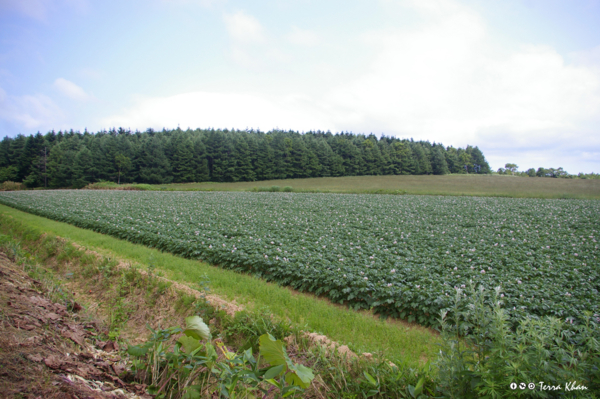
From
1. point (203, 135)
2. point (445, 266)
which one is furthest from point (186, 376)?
point (203, 135)

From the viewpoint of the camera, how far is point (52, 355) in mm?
2646

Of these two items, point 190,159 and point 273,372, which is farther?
point 190,159

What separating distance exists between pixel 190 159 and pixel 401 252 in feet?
224

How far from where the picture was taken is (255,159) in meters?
71.2

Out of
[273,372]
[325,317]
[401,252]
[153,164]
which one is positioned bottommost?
[325,317]

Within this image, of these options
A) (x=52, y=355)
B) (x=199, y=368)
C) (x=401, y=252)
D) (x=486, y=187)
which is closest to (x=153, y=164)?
(x=486, y=187)

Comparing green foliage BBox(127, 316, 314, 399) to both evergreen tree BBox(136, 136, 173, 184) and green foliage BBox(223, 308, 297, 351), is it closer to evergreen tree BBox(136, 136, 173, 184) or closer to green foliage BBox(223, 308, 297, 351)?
green foliage BBox(223, 308, 297, 351)

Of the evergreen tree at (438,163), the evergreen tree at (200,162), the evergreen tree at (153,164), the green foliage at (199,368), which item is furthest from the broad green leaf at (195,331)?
the evergreen tree at (438,163)

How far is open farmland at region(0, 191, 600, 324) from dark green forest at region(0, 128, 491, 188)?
55073 mm

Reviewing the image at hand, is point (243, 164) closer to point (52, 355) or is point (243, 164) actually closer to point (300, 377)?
point (52, 355)

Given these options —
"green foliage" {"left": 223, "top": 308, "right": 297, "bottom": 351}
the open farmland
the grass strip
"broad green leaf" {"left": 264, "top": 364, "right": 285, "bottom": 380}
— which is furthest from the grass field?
"broad green leaf" {"left": 264, "top": 364, "right": 285, "bottom": 380}

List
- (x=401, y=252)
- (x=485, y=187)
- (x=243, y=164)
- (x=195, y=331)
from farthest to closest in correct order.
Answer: (x=243, y=164) → (x=485, y=187) → (x=401, y=252) → (x=195, y=331)

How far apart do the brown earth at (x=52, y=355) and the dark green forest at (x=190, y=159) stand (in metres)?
66.3

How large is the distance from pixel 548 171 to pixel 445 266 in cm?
8983
